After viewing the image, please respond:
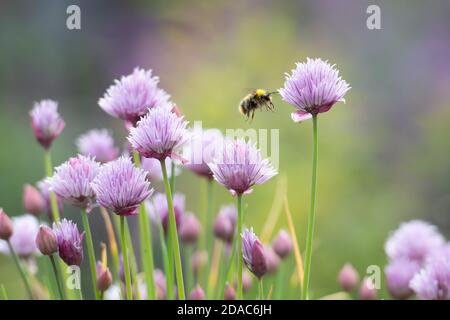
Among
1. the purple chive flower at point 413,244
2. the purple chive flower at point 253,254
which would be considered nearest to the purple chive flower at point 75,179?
the purple chive flower at point 253,254

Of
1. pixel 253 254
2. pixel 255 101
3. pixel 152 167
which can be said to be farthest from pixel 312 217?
pixel 255 101

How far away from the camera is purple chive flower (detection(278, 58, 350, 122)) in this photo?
69 centimetres

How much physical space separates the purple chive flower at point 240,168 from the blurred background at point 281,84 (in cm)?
134

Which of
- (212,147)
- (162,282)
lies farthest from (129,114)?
(162,282)

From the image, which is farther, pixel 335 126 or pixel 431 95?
pixel 431 95

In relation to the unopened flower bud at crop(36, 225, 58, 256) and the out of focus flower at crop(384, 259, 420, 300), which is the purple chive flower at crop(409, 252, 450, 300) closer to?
the out of focus flower at crop(384, 259, 420, 300)

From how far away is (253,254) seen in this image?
0.70 m

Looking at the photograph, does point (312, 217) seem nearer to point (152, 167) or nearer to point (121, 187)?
point (121, 187)

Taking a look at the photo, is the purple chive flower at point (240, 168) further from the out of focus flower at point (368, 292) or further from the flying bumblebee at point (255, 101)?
the flying bumblebee at point (255, 101)

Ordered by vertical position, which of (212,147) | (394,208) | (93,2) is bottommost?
(394,208)

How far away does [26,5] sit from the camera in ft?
9.21

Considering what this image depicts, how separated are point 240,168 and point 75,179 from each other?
0.56ft
